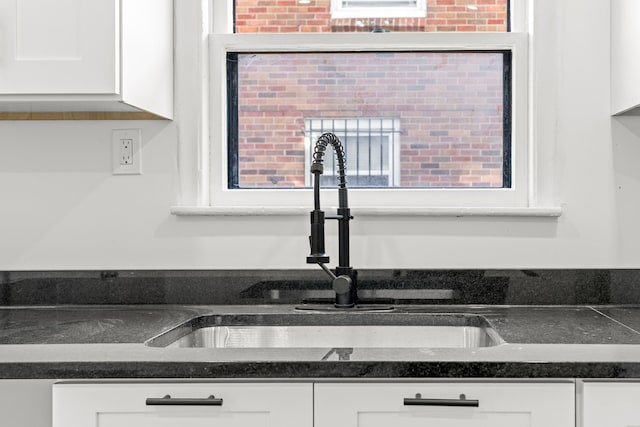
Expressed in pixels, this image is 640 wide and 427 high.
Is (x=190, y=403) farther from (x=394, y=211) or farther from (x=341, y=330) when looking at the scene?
(x=394, y=211)

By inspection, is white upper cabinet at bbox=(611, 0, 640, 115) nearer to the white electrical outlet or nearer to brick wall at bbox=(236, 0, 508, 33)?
brick wall at bbox=(236, 0, 508, 33)

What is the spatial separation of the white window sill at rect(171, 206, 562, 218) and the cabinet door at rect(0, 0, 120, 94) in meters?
0.48

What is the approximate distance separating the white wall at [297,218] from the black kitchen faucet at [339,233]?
107 millimetres

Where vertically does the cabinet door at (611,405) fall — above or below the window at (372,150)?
below

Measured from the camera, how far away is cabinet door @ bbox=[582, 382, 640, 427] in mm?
1266

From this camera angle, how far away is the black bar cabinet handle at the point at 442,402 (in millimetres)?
1277

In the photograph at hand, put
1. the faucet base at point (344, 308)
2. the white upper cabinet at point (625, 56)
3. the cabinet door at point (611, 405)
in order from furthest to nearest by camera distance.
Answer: the faucet base at point (344, 308), the white upper cabinet at point (625, 56), the cabinet door at point (611, 405)

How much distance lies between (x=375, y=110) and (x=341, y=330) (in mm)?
667

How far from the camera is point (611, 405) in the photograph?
1271 mm

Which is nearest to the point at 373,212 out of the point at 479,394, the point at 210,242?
the point at 210,242

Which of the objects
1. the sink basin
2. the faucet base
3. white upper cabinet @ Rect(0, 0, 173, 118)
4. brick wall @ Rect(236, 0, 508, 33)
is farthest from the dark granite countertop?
brick wall @ Rect(236, 0, 508, 33)

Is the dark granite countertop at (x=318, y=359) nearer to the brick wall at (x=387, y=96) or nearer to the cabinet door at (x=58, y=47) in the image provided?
the cabinet door at (x=58, y=47)

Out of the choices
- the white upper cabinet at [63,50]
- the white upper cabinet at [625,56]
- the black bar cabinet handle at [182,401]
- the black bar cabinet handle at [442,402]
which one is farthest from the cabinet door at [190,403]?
the white upper cabinet at [625,56]

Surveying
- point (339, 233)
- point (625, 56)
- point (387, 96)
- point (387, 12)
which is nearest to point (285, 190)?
point (339, 233)
